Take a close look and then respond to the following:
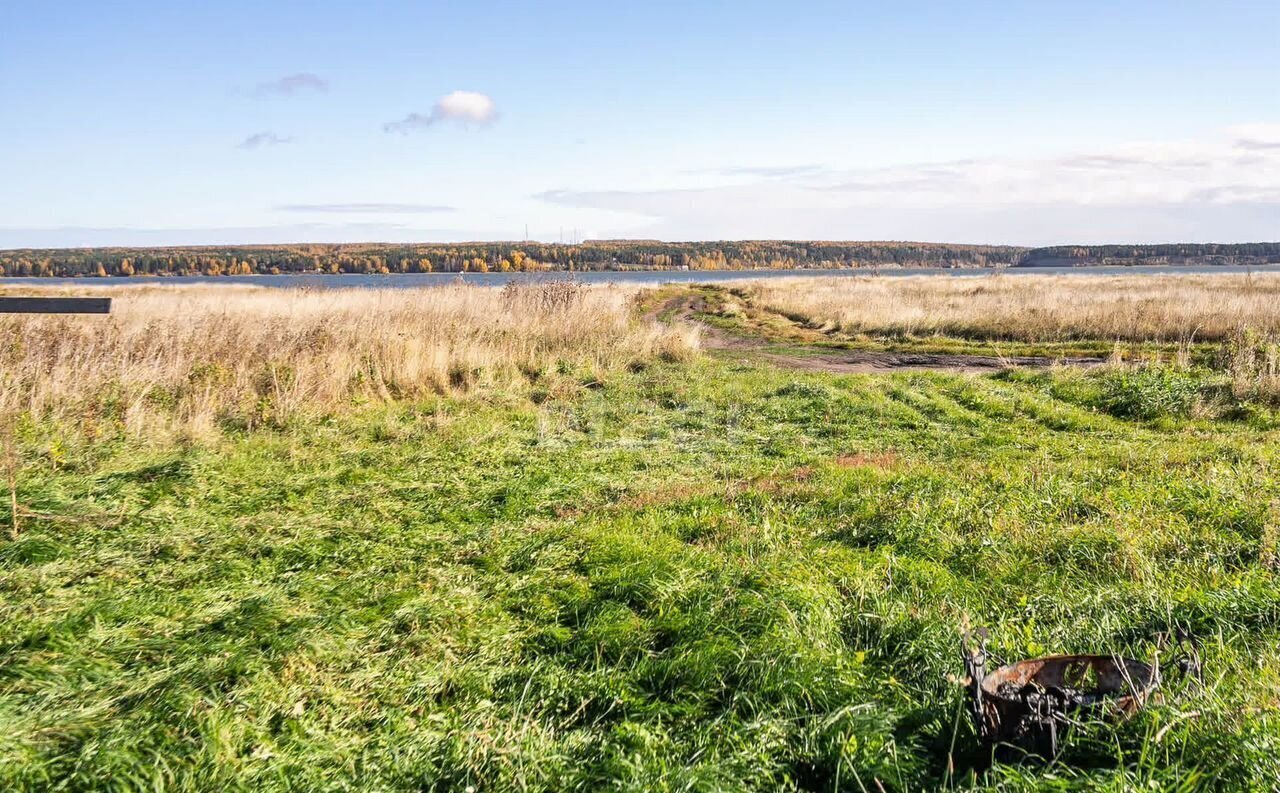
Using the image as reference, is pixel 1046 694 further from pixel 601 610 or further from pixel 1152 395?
pixel 1152 395

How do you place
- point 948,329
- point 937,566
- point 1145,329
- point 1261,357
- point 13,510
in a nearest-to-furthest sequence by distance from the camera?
1. point 937,566
2. point 13,510
3. point 1261,357
4. point 1145,329
5. point 948,329

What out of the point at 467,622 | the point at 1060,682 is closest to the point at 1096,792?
the point at 1060,682

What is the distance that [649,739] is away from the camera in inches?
118

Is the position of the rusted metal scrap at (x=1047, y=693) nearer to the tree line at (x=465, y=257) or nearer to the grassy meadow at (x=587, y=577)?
the grassy meadow at (x=587, y=577)

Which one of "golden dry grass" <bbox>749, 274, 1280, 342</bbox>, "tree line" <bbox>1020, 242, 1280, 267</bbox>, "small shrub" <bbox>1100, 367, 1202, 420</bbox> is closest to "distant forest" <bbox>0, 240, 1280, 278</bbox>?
"tree line" <bbox>1020, 242, 1280, 267</bbox>

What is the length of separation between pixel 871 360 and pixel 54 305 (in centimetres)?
1579

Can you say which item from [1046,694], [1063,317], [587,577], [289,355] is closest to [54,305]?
[289,355]

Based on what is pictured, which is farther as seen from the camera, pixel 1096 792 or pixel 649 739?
pixel 649 739

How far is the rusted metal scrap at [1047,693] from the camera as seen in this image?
8.89 feet

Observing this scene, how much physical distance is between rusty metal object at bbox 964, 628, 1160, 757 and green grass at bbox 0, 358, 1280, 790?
0.09 metres

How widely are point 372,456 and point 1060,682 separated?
673 cm

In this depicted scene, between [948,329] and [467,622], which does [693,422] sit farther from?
[948,329]

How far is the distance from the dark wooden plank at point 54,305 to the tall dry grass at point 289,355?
1.53m

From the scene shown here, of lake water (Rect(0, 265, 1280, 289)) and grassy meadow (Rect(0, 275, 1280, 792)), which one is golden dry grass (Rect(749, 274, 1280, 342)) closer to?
lake water (Rect(0, 265, 1280, 289))
